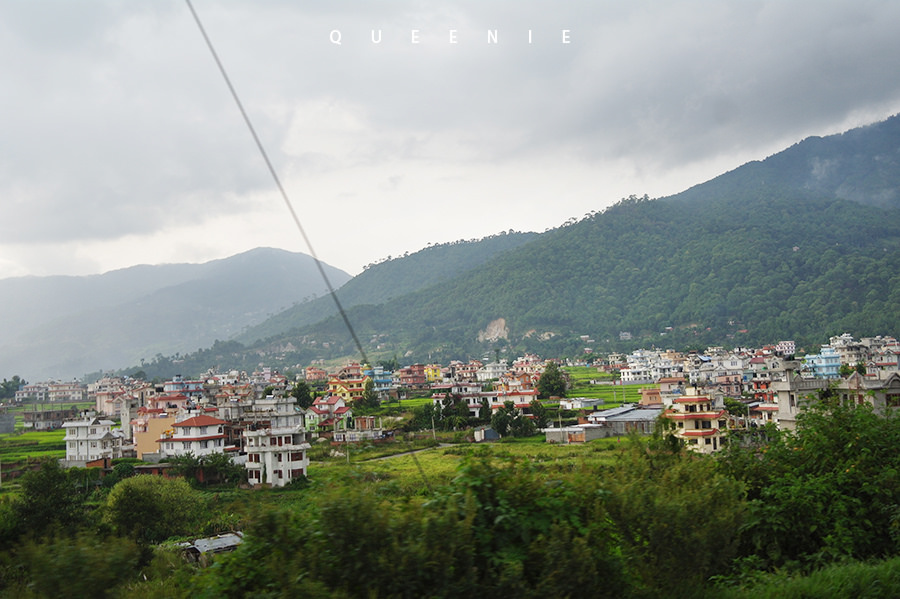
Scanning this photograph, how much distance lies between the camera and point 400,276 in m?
157

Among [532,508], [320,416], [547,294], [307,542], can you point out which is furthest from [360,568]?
[547,294]

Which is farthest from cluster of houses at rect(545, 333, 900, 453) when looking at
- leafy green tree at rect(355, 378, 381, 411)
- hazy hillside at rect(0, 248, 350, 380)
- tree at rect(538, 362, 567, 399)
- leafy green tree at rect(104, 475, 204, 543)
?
hazy hillside at rect(0, 248, 350, 380)

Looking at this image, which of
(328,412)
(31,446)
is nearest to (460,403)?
(328,412)

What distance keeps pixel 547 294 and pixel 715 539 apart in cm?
9994

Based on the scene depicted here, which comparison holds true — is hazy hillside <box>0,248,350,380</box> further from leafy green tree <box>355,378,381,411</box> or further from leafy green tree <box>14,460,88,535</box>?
leafy green tree <box>14,460,88,535</box>

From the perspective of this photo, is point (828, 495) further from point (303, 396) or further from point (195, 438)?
point (303, 396)

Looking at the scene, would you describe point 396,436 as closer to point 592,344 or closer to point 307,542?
point 307,542

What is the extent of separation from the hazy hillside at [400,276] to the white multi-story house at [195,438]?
113 m

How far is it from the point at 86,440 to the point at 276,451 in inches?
345

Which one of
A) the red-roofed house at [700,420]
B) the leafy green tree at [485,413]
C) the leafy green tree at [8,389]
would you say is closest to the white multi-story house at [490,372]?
the leafy green tree at [485,413]

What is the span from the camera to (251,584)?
113 inches

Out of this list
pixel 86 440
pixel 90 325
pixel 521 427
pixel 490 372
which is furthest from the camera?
pixel 90 325

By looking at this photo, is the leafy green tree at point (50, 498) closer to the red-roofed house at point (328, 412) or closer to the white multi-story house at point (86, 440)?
the white multi-story house at point (86, 440)

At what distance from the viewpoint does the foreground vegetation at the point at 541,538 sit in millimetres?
2873
